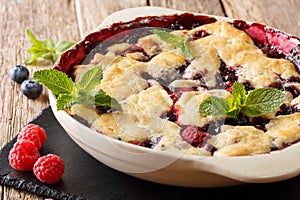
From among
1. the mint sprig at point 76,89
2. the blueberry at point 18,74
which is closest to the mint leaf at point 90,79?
the mint sprig at point 76,89

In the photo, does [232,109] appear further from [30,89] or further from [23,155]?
[30,89]

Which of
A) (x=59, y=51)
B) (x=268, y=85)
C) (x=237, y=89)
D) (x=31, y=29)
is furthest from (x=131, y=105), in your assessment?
(x=31, y=29)

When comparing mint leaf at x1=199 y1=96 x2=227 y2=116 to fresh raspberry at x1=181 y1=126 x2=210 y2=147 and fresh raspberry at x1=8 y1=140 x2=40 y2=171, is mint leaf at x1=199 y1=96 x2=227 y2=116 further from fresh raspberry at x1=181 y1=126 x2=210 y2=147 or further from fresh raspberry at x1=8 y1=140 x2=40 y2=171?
fresh raspberry at x1=8 y1=140 x2=40 y2=171

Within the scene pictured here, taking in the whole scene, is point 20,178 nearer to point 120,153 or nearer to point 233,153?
point 120,153

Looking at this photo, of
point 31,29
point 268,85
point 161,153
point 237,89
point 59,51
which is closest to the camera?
point 161,153

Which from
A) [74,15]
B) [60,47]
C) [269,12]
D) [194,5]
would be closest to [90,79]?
[60,47]
